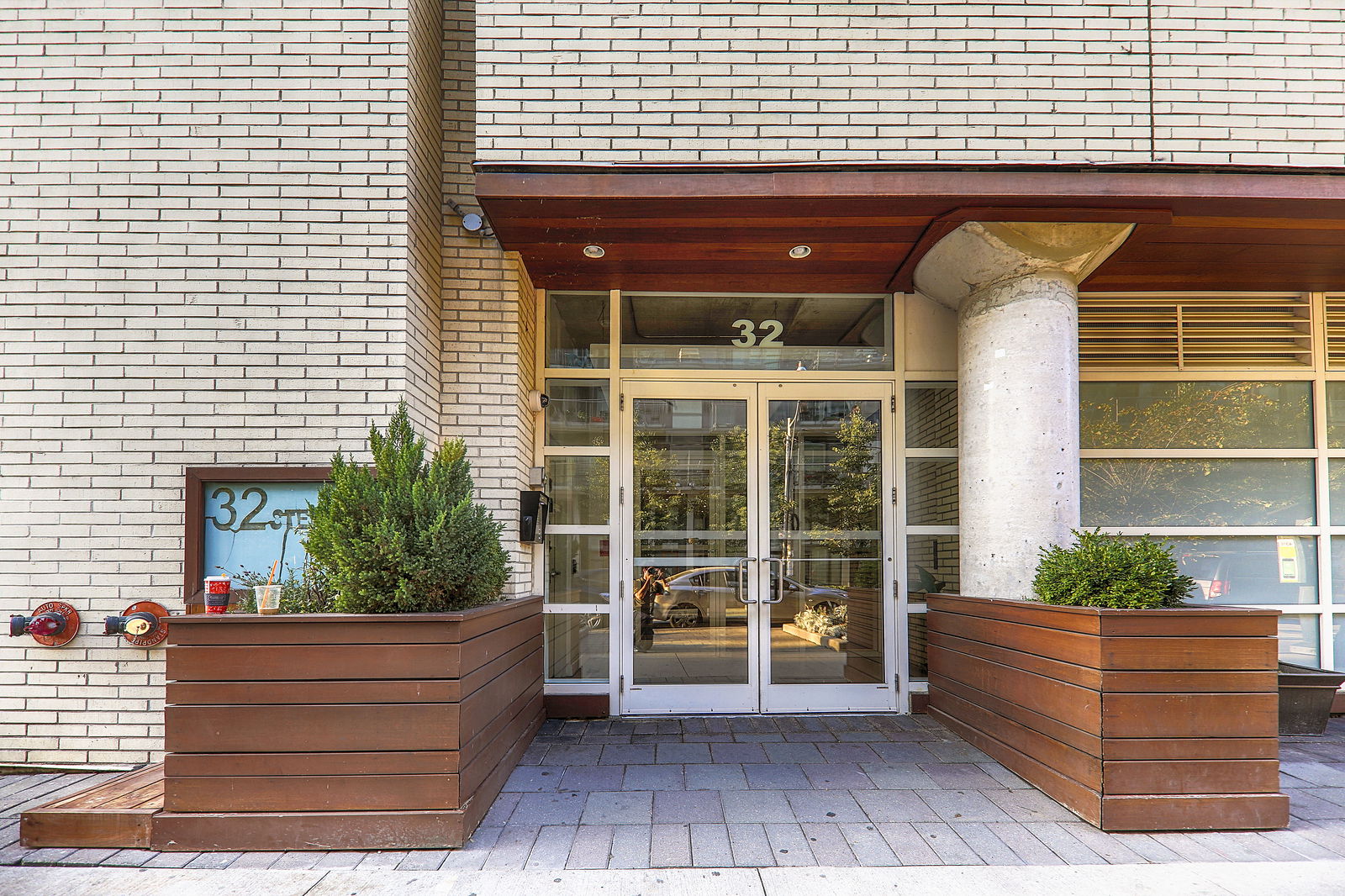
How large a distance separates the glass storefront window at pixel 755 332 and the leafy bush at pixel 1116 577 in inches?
92.6

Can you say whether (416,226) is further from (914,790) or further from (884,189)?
(914,790)

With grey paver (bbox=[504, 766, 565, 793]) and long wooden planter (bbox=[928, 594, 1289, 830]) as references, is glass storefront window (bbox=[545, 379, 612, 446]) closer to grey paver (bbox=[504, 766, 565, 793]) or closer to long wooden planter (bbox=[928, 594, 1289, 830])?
grey paver (bbox=[504, 766, 565, 793])

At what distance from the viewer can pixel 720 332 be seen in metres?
6.21

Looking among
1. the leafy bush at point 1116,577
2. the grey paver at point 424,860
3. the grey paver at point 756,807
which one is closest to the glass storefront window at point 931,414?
the leafy bush at point 1116,577

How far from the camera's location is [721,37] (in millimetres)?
4695

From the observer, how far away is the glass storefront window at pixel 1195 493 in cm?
615

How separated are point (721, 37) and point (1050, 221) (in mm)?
2256

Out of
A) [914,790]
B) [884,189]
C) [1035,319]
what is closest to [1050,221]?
[1035,319]

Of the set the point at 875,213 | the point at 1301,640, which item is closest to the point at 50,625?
the point at 875,213

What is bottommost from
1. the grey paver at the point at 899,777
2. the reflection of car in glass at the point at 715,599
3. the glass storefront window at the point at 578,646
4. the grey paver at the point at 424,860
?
the grey paver at the point at 899,777

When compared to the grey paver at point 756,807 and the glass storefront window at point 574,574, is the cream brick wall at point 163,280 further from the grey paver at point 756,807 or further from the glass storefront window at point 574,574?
the grey paver at point 756,807

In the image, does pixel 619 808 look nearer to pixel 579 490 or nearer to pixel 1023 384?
pixel 579 490

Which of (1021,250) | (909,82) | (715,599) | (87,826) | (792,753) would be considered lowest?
(792,753)

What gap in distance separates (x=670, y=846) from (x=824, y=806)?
0.93 m
